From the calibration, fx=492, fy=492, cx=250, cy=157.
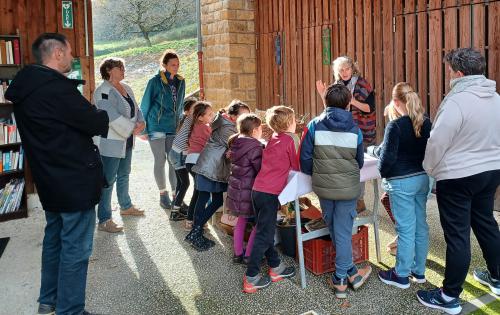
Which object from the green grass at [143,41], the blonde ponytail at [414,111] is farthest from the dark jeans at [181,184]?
the green grass at [143,41]

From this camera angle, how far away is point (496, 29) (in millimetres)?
5129

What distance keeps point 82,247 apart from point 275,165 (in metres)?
1.48

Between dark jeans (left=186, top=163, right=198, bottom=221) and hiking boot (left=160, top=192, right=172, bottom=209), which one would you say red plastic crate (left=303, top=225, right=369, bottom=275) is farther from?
hiking boot (left=160, top=192, right=172, bottom=209)

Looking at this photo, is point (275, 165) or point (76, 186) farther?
point (275, 165)

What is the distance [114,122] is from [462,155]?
3257 mm

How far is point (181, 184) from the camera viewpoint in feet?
18.3

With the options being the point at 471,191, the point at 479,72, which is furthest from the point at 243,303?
the point at 479,72

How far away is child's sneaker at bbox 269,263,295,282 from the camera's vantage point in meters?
3.97

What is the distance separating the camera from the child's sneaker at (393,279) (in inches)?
148

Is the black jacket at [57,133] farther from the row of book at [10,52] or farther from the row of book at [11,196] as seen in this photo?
the row of book at [10,52]

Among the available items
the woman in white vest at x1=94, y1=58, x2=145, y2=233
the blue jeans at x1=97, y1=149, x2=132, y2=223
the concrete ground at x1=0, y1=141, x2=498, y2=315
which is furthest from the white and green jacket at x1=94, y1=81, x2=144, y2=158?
the concrete ground at x1=0, y1=141, x2=498, y2=315

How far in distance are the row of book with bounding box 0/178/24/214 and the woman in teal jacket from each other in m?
1.67

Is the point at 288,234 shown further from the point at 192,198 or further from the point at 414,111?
the point at 414,111

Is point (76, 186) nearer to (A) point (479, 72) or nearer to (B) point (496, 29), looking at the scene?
(A) point (479, 72)
